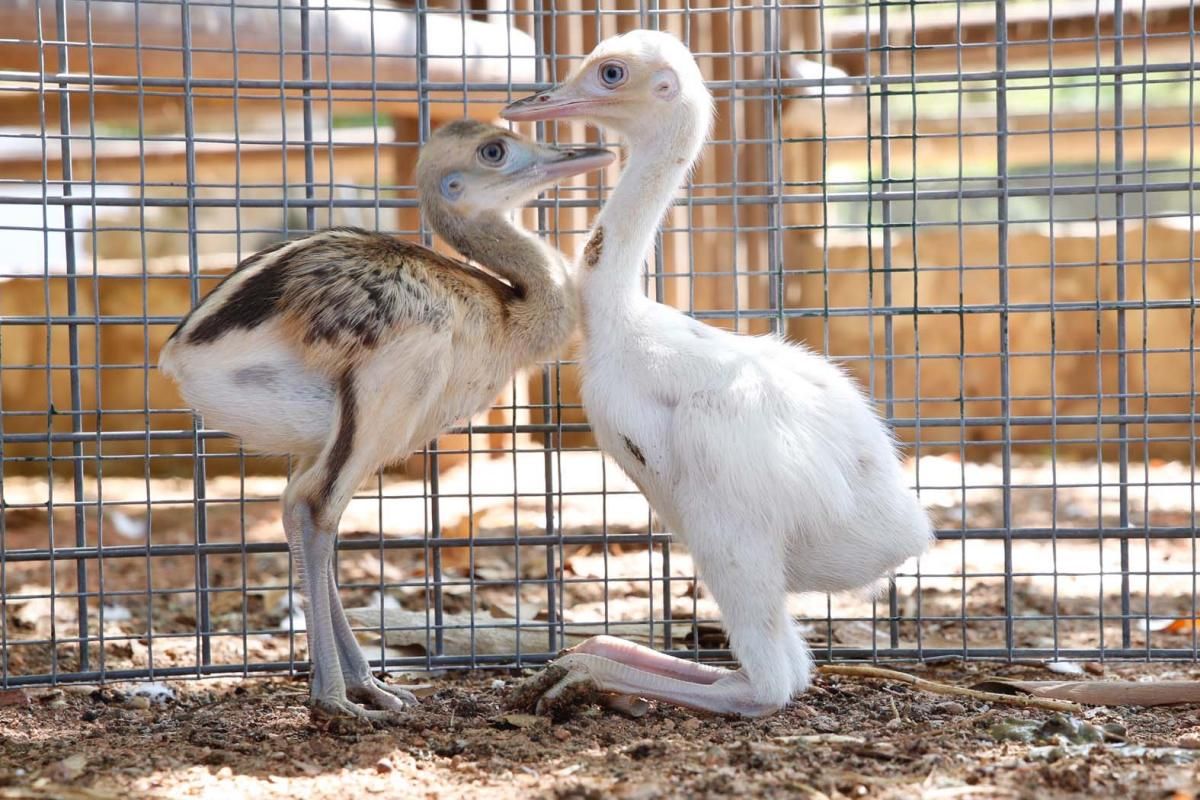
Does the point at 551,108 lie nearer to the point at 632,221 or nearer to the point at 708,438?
the point at 632,221

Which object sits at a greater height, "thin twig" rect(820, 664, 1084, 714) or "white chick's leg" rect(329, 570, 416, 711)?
"white chick's leg" rect(329, 570, 416, 711)

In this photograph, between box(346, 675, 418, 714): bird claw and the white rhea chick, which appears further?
box(346, 675, 418, 714): bird claw

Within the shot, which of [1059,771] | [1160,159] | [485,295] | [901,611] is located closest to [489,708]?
[485,295]

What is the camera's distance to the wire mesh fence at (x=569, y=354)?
17.0ft

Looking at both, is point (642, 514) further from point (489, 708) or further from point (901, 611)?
point (489, 708)

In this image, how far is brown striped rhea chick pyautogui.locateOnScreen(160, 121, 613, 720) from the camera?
14.1ft

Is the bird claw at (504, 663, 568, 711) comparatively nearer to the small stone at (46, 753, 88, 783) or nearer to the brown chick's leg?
the brown chick's leg

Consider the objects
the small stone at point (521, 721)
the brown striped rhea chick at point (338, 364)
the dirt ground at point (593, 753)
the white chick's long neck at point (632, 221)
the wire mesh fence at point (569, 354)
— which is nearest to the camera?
the dirt ground at point (593, 753)

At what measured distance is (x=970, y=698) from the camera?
4766 millimetres

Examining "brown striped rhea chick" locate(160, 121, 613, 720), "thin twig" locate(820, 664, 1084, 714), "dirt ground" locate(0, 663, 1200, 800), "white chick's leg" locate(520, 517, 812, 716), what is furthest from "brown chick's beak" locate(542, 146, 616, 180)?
"thin twig" locate(820, 664, 1084, 714)

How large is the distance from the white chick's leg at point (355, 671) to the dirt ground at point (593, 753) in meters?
0.14

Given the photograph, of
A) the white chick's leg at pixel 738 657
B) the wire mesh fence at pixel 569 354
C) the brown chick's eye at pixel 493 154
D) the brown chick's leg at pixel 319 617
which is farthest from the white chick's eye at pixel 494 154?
the white chick's leg at pixel 738 657

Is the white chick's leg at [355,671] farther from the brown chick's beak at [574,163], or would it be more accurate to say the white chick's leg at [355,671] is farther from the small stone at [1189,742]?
the small stone at [1189,742]

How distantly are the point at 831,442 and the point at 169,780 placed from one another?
2240mm
